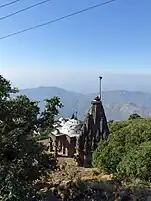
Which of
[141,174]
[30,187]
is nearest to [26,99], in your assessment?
[30,187]

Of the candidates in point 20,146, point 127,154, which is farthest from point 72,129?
point 20,146

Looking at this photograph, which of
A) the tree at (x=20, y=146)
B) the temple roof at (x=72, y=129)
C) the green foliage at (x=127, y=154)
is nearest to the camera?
the tree at (x=20, y=146)

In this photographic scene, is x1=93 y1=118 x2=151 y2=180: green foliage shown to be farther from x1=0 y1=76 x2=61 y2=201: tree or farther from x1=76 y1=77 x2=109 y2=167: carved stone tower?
x1=0 y1=76 x2=61 y2=201: tree

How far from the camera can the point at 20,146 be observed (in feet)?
22.8

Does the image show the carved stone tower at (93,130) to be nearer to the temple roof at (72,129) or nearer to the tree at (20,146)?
the temple roof at (72,129)

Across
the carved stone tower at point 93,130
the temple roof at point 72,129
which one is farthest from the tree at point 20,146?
the temple roof at point 72,129

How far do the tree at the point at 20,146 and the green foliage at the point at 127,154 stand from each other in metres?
3.46

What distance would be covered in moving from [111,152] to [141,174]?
1987 millimetres

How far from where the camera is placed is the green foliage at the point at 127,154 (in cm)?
1014

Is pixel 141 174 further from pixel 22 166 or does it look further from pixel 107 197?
pixel 22 166

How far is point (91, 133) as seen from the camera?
13992 mm

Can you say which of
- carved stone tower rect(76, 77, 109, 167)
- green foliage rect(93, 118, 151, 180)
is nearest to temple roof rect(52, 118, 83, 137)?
carved stone tower rect(76, 77, 109, 167)

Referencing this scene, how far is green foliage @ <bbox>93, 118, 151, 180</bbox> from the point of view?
10.1 m

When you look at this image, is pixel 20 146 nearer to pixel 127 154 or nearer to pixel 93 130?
pixel 127 154
